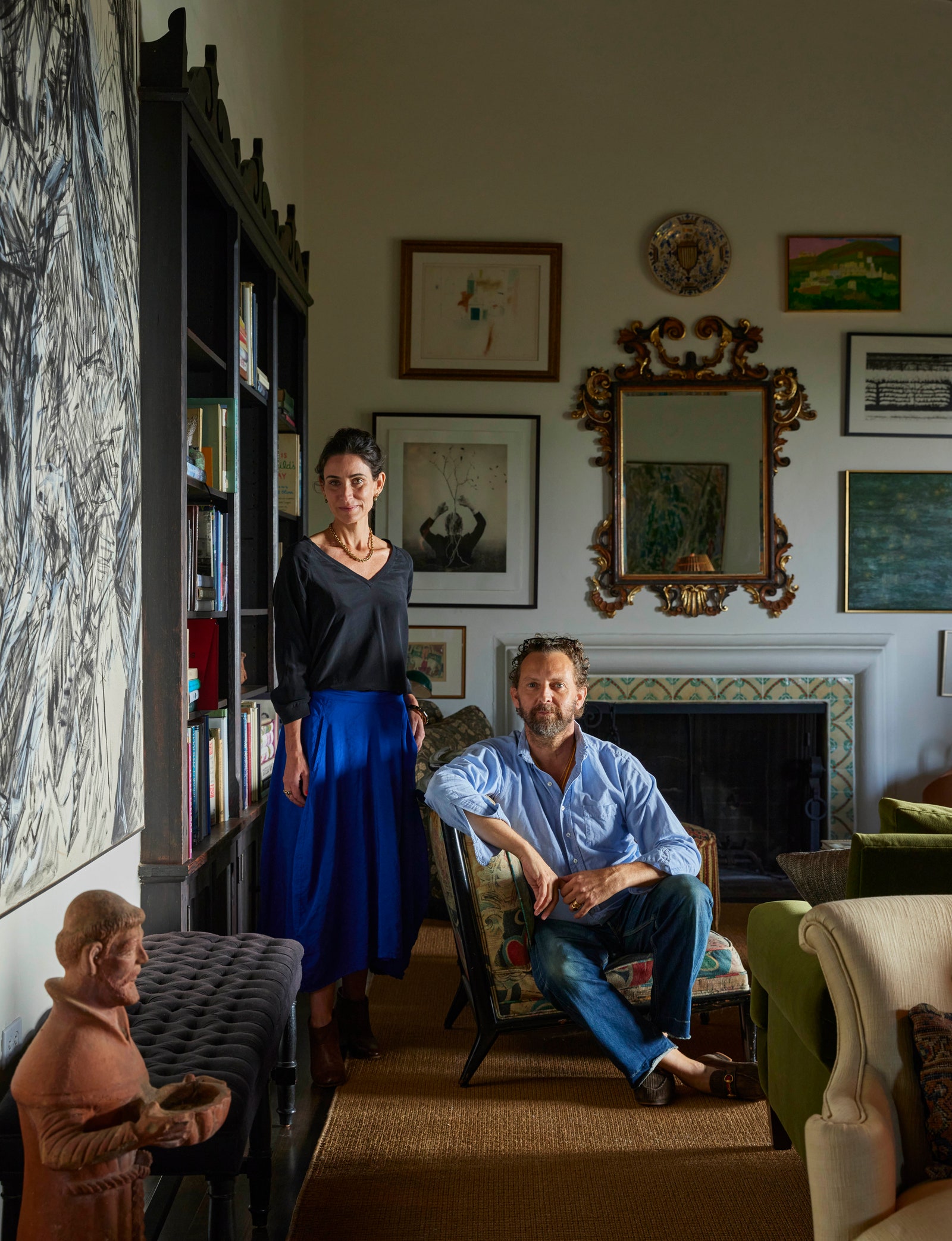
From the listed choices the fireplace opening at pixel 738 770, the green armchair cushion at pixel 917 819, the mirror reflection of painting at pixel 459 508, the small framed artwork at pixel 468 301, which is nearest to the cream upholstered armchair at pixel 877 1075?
the green armchair cushion at pixel 917 819

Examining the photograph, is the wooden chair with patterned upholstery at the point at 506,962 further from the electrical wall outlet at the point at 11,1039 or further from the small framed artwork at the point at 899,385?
the small framed artwork at the point at 899,385

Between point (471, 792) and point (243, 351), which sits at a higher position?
point (243, 351)

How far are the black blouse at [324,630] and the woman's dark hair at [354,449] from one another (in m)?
0.23

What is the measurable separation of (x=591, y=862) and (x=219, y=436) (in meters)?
1.45

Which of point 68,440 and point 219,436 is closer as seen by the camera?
point 68,440

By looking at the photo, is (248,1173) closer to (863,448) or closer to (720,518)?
(720,518)

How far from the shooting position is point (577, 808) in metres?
2.60

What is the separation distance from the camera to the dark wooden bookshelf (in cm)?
223

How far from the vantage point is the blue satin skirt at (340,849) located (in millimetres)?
2564

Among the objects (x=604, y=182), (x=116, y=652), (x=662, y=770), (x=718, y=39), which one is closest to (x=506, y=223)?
(x=604, y=182)

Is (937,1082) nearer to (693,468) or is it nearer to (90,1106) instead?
(90,1106)

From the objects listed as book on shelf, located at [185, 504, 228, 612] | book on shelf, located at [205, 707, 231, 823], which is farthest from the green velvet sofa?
book on shelf, located at [185, 504, 228, 612]

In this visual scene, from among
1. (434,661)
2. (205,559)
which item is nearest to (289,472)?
(434,661)

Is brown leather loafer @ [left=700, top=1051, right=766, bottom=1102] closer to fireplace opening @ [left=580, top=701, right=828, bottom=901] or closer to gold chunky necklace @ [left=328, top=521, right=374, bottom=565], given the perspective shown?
gold chunky necklace @ [left=328, top=521, right=374, bottom=565]
